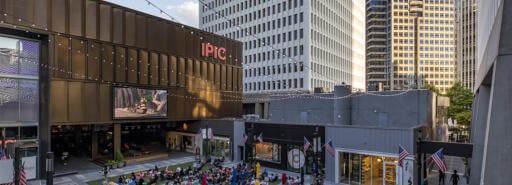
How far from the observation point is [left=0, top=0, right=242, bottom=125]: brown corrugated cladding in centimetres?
2823

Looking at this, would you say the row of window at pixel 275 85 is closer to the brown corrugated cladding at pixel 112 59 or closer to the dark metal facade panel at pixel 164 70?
the brown corrugated cladding at pixel 112 59

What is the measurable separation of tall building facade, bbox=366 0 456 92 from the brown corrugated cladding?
12178 centimetres

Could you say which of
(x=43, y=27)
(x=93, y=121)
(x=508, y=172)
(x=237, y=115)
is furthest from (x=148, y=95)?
(x=508, y=172)

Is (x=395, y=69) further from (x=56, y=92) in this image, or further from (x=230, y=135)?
(x=56, y=92)

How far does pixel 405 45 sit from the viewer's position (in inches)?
6102

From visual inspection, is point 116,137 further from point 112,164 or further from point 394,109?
point 394,109

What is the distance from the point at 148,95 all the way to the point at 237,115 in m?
15.1

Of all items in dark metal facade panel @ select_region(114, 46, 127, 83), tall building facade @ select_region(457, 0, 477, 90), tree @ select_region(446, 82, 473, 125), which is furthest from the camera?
tall building facade @ select_region(457, 0, 477, 90)

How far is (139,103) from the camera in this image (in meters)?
35.2

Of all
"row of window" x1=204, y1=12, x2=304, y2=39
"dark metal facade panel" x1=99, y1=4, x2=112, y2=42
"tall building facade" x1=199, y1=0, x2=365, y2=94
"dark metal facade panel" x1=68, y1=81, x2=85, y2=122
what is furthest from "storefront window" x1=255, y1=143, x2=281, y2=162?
"row of window" x1=204, y1=12, x2=304, y2=39

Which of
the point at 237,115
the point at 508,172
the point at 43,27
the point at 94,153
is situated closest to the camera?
the point at 508,172

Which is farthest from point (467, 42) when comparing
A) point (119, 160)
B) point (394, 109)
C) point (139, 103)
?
point (119, 160)

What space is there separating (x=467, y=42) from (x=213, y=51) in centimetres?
11047

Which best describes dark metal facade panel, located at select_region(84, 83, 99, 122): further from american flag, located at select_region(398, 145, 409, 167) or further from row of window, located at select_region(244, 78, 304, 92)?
row of window, located at select_region(244, 78, 304, 92)
